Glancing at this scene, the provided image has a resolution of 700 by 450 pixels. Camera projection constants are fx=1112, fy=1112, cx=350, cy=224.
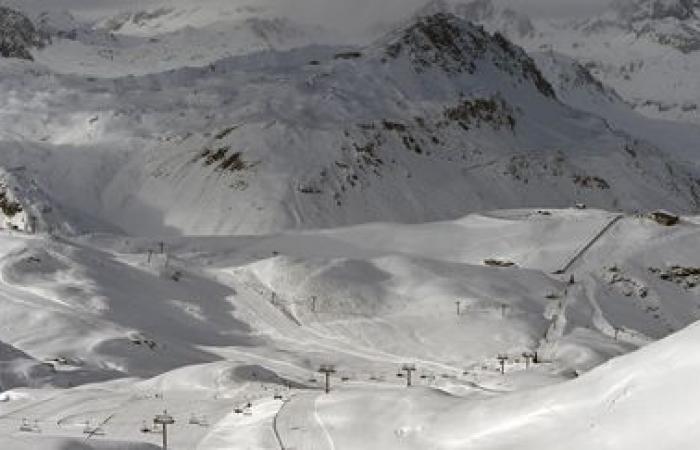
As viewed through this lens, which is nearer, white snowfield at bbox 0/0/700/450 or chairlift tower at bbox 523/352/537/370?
white snowfield at bbox 0/0/700/450

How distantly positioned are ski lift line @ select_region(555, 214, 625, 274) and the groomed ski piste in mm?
476

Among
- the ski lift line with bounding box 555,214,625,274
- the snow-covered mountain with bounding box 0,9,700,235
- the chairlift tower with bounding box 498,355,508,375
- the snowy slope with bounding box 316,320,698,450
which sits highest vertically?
the snow-covered mountain with bounding box 0,9,700,235

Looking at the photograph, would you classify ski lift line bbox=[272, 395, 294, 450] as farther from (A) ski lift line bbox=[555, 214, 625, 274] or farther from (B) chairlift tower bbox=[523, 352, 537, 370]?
(A) ski lift line bbox=[555, 214, 625, 274]

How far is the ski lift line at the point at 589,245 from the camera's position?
10275 cm

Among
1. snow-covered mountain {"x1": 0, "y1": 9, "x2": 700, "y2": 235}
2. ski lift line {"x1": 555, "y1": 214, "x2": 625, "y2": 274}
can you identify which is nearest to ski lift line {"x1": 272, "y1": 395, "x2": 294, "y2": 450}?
ski lift line {"x1": 555, "y1": 214, "x2": 625, "y2": 274}

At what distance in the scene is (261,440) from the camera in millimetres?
31547

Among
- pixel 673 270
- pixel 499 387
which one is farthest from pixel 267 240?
pixel 499 387

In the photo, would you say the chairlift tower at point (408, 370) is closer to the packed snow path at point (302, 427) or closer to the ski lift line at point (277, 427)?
the ski lift line at point (277, 427)

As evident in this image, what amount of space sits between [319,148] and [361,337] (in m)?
75.3

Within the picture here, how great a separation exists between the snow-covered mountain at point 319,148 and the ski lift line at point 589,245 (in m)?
40.0

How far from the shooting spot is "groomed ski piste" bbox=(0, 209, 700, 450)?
26047mm

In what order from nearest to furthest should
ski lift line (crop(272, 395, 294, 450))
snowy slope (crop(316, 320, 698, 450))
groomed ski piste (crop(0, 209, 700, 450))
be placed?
1. snowy slope (crop(316, 320, 698, 450))
2. groomed ski piste (crop(0, 209, 700, 450))
3. ski lift line (crop(272, 395, 294, 450))

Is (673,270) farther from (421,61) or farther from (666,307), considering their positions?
(421,61)

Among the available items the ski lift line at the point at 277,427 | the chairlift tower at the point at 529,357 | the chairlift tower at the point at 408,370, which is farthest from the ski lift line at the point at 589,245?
the ski lift line at the point at 277,427
